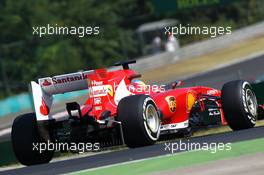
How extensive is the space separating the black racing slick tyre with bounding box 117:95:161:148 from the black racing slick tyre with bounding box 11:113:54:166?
149 cm

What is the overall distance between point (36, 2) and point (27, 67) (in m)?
10.1

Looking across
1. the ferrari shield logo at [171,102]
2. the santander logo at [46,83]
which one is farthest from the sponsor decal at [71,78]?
the ferrari shield logo at [171,102]

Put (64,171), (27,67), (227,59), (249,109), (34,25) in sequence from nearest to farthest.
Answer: (64,171)
(249,109)
(227,59)
(27,67)
(34,25)

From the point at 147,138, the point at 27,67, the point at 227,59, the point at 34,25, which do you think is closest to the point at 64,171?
the point at 147,138

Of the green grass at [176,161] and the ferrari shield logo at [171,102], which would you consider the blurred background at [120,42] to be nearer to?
the ferrari shield logo at [171,102]

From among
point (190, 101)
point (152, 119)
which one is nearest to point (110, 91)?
point (152, 119)

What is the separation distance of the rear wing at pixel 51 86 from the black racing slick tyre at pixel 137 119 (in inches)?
34.4

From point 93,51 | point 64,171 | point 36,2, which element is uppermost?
point 36,2

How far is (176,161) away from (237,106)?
2.89m

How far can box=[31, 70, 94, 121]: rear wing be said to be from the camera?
13.1m

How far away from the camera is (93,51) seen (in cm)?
5381

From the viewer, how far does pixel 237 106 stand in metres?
13.4

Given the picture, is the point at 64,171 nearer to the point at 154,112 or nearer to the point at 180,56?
the point at 154,112

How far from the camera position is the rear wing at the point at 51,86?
518 inches
